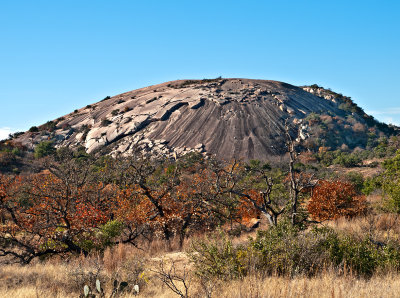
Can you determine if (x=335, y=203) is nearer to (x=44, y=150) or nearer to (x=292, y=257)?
(x=292, y=257)

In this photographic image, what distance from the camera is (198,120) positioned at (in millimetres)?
50562

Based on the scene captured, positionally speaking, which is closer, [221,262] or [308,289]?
[308,289]

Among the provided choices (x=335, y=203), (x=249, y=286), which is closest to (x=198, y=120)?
(x=335, y=203)

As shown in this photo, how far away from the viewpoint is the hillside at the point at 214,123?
46562mm

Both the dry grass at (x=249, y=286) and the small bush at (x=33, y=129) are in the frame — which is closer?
the dry grass at (x=249, y=286)

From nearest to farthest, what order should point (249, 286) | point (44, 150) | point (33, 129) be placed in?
point (249, 286) → point (44, 150) → point (33, 129)

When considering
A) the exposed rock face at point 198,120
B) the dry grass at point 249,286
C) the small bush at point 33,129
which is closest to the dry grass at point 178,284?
the dry grass at point 249,286

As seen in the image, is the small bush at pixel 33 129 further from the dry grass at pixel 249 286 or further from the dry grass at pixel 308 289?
the dry grass at pixel 308 289

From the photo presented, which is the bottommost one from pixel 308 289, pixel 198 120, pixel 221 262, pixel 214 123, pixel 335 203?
pixel 308 289

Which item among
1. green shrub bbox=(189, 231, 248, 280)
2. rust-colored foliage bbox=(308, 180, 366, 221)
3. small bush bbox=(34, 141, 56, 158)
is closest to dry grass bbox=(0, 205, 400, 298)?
green shrub bbox=(189, 231, 248, 280)

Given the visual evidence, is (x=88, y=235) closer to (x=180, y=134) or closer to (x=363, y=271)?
(x=363, y=271)

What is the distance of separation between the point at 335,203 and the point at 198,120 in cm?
3645

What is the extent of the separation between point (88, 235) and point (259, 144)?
36301mm

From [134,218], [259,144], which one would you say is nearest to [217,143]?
[259,144]
